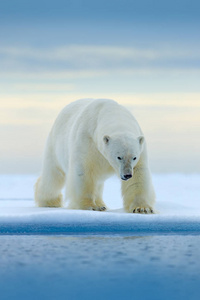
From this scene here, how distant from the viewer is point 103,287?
2.88 m

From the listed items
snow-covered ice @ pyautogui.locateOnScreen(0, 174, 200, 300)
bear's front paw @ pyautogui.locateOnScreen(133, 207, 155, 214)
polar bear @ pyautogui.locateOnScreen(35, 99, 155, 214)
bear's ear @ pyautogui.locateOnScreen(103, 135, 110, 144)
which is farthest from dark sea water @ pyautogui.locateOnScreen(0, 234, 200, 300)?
bear's ear @ pyautogui.locateOnScreen(103, 135, 110, 144)

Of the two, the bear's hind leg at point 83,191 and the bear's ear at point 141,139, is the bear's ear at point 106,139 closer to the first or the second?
the bear's ear at point 141,139

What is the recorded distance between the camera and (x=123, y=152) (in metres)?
4.41

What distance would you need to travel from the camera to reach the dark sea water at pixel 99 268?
280 centimetres

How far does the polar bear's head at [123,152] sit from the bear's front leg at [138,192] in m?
0.33

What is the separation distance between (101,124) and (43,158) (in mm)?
1534

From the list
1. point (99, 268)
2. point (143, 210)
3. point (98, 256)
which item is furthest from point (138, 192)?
point (99, 268)

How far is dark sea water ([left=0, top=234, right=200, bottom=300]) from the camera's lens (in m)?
2.80

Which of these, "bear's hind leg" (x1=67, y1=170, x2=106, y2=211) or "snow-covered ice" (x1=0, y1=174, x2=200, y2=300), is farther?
"bear's hind leg" (x1=67, y1=170, x2=106, y2=211)

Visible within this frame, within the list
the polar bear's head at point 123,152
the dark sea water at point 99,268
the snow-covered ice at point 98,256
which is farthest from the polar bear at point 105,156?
the dark sea water at point 99,268

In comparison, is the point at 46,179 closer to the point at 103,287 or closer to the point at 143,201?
the point at 143,201

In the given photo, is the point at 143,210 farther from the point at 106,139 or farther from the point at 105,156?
the point at 106,139

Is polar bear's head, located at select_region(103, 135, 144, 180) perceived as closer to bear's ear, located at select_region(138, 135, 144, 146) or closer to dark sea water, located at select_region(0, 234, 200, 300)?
bear's ear, located at select_region(138, 135, 144, 146)

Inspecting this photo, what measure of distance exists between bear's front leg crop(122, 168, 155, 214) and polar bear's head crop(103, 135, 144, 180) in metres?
0.33
